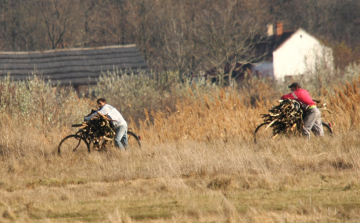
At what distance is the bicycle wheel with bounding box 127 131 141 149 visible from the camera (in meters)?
12.5

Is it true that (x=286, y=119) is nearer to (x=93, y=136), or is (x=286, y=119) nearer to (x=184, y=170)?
(x=184, y=170)

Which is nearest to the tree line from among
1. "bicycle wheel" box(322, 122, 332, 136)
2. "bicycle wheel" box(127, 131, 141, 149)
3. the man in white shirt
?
"bicycle wheel" box(322, 122, 332, 136)

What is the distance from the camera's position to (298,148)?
455 inches

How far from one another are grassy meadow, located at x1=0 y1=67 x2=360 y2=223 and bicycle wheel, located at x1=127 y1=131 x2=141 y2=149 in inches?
10.9

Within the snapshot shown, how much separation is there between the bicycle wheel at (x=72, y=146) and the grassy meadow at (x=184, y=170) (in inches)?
9.9

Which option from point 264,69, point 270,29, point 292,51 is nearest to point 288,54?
point 292,51

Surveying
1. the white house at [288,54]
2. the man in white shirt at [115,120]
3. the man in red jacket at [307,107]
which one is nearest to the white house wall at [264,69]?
the white house at [288,54]

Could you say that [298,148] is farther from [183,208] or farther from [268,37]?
[268,37]

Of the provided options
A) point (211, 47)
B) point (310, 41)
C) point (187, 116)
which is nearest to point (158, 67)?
point (211, 47)

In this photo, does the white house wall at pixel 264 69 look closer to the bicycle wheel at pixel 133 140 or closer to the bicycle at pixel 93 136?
the bicycle wheel at pixel 133 140

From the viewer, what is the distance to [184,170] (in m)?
9.95

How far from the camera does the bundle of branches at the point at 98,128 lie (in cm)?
1190

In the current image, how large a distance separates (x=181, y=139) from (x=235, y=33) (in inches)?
1139

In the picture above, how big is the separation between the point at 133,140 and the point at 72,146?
1.59 m
